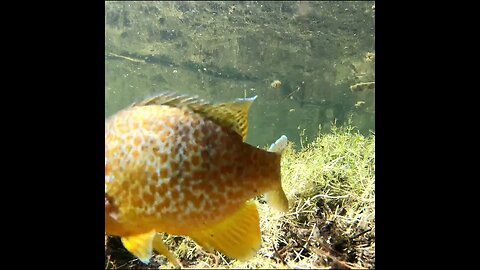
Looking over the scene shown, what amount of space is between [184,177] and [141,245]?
0.22m

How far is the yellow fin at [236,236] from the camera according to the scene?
3.81 ft

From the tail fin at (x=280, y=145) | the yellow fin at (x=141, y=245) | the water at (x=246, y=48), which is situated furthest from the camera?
the water at (x=246, y=48)

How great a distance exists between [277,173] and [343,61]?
11825mm

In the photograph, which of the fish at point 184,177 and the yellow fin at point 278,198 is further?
the yellow fin at point 278,198

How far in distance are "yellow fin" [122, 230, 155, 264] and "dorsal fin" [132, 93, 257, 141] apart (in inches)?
15.0

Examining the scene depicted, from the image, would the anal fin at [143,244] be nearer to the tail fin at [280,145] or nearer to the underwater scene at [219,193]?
the underwater scene at [219,193]

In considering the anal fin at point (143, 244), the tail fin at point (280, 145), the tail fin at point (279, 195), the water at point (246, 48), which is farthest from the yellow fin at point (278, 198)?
the water at point (246, 48)

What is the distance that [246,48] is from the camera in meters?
11.2

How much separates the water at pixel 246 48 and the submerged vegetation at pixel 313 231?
292 centimetres

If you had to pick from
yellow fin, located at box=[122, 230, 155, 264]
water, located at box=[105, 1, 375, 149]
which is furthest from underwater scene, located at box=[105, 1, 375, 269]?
water, located at box=[105, 1, 375, 149]

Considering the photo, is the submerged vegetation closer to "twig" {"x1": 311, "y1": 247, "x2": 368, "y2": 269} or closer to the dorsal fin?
"twig" {"x1": 311, "y1": 247, "x2": 368, "y2": 269}
